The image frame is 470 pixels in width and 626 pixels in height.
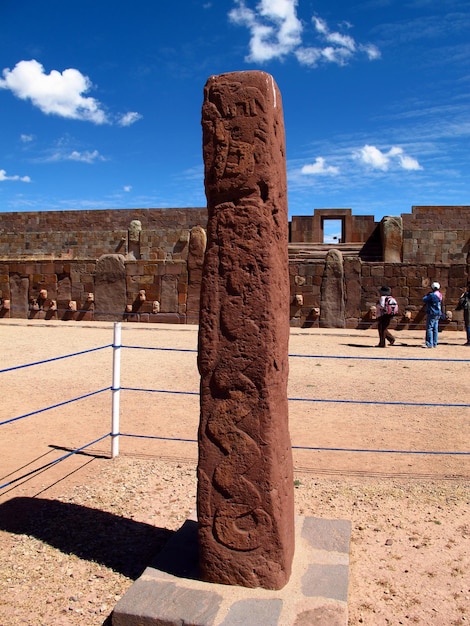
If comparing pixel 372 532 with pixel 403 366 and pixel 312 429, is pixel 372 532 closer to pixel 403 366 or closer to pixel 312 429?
pixel 312 429

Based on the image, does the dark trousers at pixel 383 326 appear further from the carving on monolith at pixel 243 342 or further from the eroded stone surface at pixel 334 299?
the carving on monolith at pixel 243 342

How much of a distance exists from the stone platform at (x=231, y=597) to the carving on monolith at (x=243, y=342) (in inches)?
3.5

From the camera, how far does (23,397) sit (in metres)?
6.57

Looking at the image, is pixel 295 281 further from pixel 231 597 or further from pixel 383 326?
pixel 231 597

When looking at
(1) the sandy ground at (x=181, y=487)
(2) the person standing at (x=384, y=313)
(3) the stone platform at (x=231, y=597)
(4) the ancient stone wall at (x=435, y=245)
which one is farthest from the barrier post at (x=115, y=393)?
(4) the ancient stone wall at (x=435, y=245)

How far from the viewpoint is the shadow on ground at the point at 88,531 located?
3.12m

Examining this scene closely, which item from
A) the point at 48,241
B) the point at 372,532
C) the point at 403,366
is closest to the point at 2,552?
the point at 372,532

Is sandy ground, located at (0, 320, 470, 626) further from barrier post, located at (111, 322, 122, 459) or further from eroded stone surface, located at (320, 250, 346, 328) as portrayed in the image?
eroded stone surface, located at (320, 250, 346, 328)

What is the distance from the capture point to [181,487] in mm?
4074

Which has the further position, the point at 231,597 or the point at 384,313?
the point at 384,313

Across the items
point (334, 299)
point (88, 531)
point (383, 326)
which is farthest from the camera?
point (334, 299)

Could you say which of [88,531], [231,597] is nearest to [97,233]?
[88,531]

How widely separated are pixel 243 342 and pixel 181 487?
1.95 meters

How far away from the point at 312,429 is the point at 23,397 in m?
3.40
